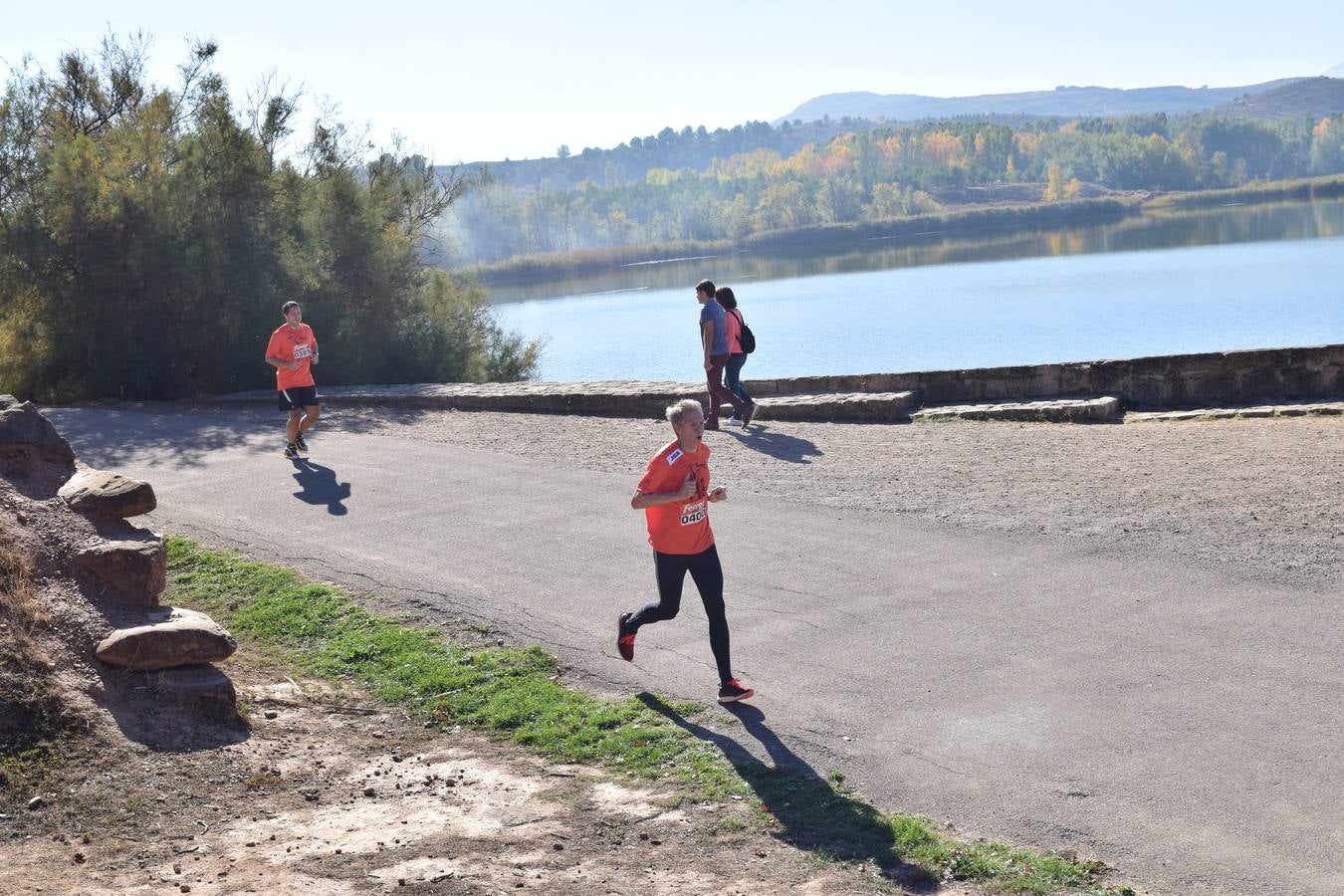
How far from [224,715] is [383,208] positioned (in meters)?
22.9

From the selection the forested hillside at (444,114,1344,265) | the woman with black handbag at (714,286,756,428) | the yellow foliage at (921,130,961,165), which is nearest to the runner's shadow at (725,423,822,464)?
the woman with black handbag at (714,286,756,428)

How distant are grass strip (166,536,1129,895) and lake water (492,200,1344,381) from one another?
17755mm

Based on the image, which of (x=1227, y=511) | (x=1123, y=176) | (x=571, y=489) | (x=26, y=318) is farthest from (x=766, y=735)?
(x=1123, y=176)

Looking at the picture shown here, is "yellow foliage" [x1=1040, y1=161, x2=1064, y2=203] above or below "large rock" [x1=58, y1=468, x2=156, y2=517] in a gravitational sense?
above

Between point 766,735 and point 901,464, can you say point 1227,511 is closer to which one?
point 901,464

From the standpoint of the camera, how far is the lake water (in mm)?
32781

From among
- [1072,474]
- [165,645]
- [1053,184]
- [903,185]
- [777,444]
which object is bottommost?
[1072,474]

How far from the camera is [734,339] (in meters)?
14.9

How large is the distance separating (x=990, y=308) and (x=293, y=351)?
33039 millimetres

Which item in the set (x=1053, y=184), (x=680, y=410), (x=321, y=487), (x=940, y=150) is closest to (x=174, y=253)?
(x=321, y=487)

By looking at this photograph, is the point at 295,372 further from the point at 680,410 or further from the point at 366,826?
the point at 366,826

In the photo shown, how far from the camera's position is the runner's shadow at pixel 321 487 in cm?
1221

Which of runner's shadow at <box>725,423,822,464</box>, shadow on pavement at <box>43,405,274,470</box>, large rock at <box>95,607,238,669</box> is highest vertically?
shadow on pavement at <box>43,405,274,470</box>

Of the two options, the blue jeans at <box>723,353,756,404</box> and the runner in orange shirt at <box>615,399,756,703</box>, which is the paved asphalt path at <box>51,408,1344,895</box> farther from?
the blue jeans at <box>723,353,756,404</box>
